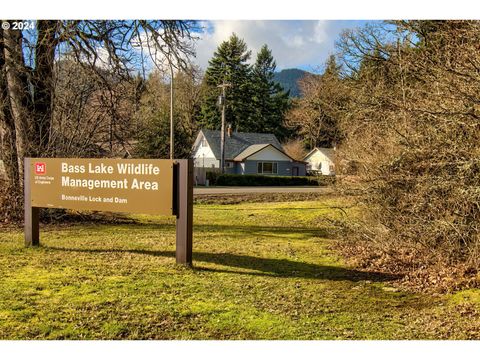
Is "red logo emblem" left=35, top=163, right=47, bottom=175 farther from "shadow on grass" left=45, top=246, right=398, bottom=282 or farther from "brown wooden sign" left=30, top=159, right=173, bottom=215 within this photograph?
"shadow on grass" left=45, top=246, right=398, bottom=282

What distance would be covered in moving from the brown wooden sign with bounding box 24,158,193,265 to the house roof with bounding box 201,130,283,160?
1582 inches

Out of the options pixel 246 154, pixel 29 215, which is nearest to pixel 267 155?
pixel 246 154

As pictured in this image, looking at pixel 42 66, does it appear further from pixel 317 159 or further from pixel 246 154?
pixel 317 159

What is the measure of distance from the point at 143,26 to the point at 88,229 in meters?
5.38

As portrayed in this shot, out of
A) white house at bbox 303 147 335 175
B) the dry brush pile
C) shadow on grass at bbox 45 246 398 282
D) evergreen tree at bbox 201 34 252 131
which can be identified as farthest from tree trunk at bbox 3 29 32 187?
white house at bbox 303 147 335 175

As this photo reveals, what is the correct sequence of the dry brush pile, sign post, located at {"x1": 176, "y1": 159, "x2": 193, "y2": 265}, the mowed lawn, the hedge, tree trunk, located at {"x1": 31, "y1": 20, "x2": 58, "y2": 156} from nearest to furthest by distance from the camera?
1. the mowed lawn
2. the dry brush pile
3. sign post, located at {"x1": 176, "y1": 159, "x2": 193, "y2": 265}
4. tree trunk, located at {"x1": 31, "y1": 20, "x2": 58, "y2": 156}
5. the hedge

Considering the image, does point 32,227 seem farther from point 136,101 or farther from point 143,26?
point 136,101

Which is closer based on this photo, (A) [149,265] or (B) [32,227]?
(A) [149,265]

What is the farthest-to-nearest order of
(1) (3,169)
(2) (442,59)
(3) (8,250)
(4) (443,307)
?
(1) (3,169) → (3) (8,250) → (2) (442,59) → (4) (443,307)

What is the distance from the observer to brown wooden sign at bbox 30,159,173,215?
6.81 m

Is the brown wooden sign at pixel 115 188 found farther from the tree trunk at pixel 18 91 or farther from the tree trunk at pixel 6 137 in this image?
the tree trunk at pixel 6 137

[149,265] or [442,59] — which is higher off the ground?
[442,59]

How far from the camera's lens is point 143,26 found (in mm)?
11477

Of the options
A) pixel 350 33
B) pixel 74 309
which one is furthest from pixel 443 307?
pixel 350 33
